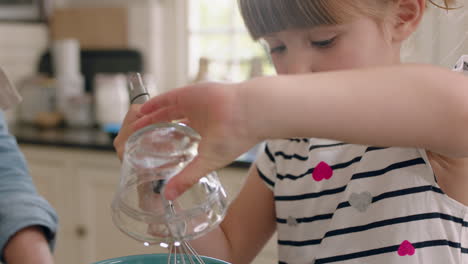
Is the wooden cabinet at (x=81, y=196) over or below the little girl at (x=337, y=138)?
below

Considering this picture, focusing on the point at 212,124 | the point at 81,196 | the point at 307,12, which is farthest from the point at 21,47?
the point at 212,124

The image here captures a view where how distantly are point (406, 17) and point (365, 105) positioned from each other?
257 mm

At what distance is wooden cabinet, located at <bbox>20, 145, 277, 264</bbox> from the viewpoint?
151 cm

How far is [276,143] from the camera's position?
751 mm

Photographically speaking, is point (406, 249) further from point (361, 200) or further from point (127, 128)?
point (127, 128)

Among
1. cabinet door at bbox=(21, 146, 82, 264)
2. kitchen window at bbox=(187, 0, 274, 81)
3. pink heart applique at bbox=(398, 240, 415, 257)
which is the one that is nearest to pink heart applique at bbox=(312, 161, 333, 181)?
pink heart applique at bbox=(398, 240, 415, 257)

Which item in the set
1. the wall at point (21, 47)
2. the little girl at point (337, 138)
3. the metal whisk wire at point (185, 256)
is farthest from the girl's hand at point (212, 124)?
the wall at point (21, 47)

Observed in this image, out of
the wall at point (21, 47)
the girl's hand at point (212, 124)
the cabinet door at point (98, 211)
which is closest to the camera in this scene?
the girl's hand at point (212, 124)

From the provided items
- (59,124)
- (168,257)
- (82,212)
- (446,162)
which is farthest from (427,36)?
(59,124)

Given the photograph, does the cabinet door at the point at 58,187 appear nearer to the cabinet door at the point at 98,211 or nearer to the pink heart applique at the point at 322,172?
the cabinet door at the point at 98,211

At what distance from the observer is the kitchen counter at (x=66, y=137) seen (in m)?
1.51

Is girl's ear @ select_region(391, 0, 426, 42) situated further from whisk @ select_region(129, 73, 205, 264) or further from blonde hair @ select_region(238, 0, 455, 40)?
whisk @ select_region(129, 73, 205, 264)

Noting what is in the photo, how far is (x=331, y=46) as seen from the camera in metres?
0.52

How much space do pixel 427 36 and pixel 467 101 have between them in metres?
0.27
